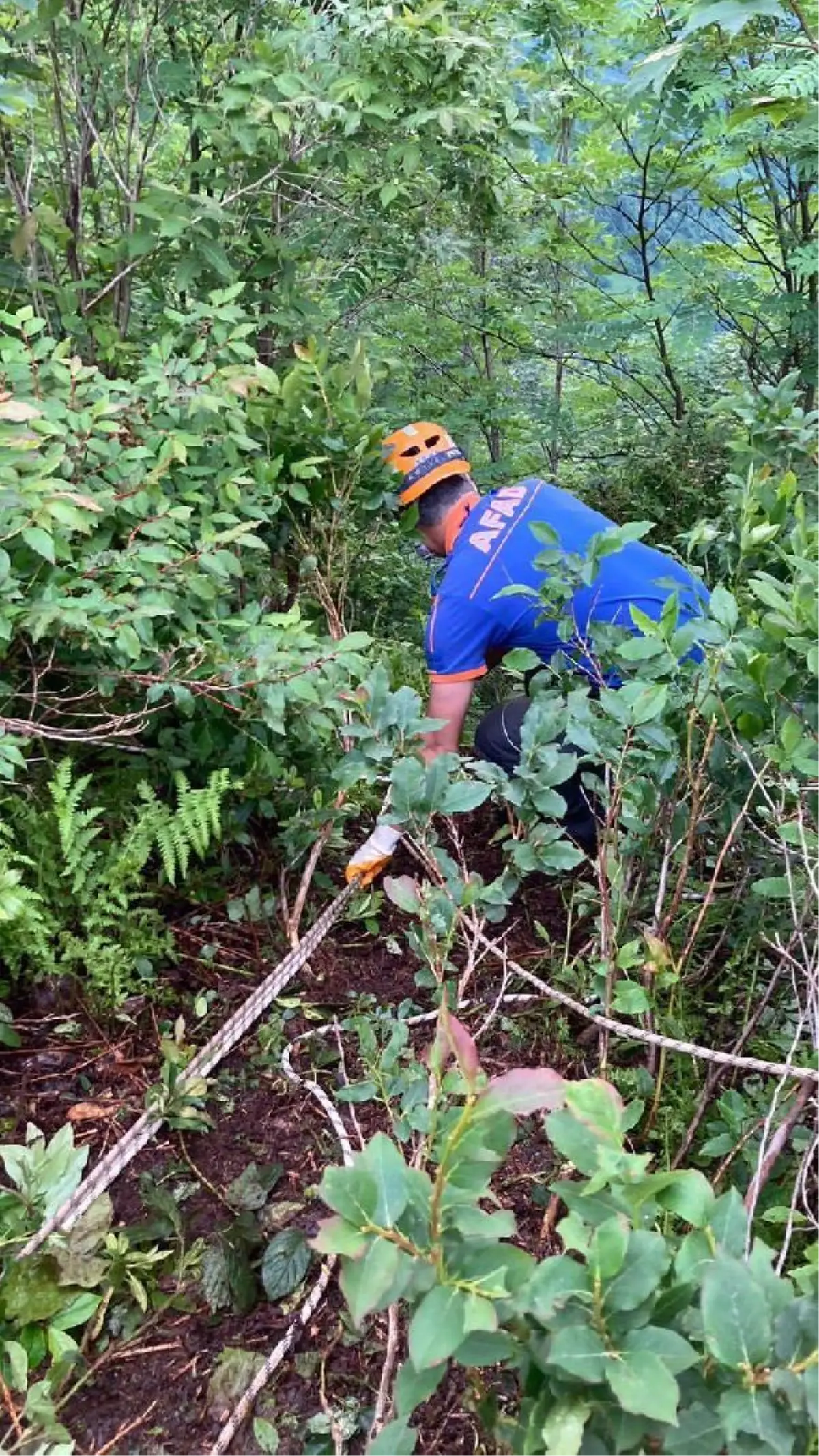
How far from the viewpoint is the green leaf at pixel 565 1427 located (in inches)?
30.2

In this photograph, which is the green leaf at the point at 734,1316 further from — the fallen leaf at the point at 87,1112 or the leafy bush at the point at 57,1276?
the fallen leaf at the point at 87,1112

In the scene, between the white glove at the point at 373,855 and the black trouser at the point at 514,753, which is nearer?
the white glove at the point at 373,855

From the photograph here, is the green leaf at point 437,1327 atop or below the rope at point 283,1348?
atop

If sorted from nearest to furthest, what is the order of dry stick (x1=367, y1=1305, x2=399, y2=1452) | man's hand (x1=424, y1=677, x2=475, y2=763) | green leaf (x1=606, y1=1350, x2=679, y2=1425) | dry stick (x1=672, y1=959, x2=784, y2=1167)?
green leaf (x1=606, y1=1350, x2=679, y2=1425), dry stick (x1=367, y1=1305, x2=399, y2=1452), dry stick (x1=672, y1=959, x2=784, y2=1167), man's hand (x1=424, y1=677, x2=475, y2=763)

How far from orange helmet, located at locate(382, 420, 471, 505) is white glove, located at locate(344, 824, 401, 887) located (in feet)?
3.70

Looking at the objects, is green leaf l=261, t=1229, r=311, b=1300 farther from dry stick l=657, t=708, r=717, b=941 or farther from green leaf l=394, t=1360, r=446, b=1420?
green leaf l=394, t=1360, r=446, b=1420

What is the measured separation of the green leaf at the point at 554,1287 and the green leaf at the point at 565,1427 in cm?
8

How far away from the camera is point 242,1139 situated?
6.68 feet

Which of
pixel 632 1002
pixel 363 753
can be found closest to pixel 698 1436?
pixel 632 1002

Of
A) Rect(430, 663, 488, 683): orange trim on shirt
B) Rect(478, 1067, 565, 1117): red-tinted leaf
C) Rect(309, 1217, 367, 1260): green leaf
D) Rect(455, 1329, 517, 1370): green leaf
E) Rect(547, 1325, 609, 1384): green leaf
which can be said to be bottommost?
Rect(430, 663, 488, 683): orange trim on shirt

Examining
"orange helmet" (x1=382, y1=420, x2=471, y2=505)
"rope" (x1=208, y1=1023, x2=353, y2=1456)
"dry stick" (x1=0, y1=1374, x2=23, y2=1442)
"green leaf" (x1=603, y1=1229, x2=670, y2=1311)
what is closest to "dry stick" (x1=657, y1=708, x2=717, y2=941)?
"rope" (x1=208, y1=1023, x2=353, y2=1456)

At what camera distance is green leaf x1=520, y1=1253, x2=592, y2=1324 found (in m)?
0.78

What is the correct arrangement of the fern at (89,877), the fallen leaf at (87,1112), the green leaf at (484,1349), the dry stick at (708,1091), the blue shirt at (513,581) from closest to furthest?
the green leaf at (484,1349) < the dry stick at (708,1091) < the fallen leaf at (87,1112) < the fern at (89,877) < the blue shirt at (513,581)

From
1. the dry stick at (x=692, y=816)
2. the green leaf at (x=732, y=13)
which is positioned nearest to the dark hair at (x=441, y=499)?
the dry stick at (x=692, y=816)
